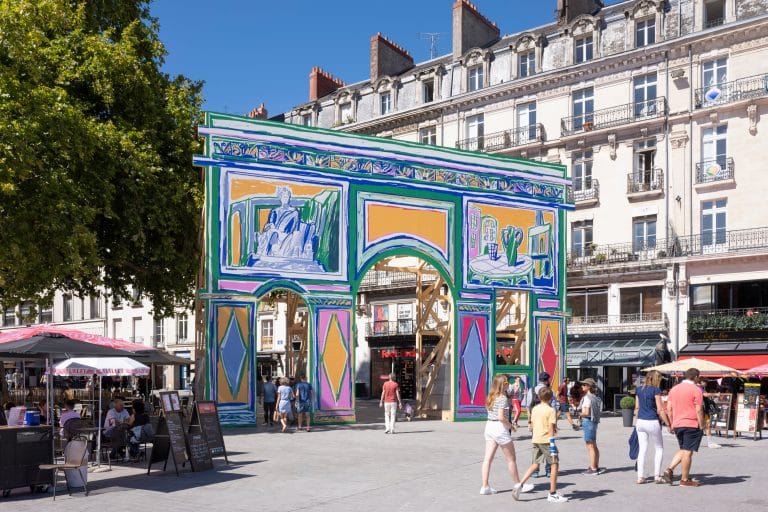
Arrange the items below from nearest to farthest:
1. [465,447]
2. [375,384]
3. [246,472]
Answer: [246,472]
[465,447]
[375,384]

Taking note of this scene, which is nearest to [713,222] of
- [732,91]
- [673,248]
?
[673,248]

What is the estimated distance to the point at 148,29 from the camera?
2681 centimetres

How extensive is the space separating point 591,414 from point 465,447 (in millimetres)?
4994

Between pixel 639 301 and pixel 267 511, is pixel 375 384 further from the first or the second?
pixel 267 511

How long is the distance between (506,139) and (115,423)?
27.4 m

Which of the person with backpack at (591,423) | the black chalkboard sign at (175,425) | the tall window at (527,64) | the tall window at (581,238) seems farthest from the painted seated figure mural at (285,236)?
the tall window at (527,64)

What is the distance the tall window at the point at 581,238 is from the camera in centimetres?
3812

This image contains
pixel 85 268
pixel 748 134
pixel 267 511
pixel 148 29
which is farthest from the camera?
pixel 748 134

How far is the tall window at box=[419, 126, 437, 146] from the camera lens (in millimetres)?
43344

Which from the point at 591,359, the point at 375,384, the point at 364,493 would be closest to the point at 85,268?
the point at 364,493

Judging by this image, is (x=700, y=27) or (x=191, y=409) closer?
(x=191, y=409)

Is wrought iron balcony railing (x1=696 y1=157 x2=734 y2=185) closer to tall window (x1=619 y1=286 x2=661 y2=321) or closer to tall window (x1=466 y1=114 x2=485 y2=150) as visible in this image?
tall window (x1=619 y1=286 x2=661 y2=321)

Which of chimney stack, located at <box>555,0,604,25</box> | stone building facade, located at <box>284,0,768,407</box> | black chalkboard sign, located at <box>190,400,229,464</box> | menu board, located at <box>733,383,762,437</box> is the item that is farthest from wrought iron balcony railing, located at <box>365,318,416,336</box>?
black chalkboard sign, located at <box>190,400,229,464</box>

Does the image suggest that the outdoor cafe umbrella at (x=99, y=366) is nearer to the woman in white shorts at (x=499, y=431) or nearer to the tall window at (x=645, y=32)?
the woman in white shorts at (x=499, y=431)
